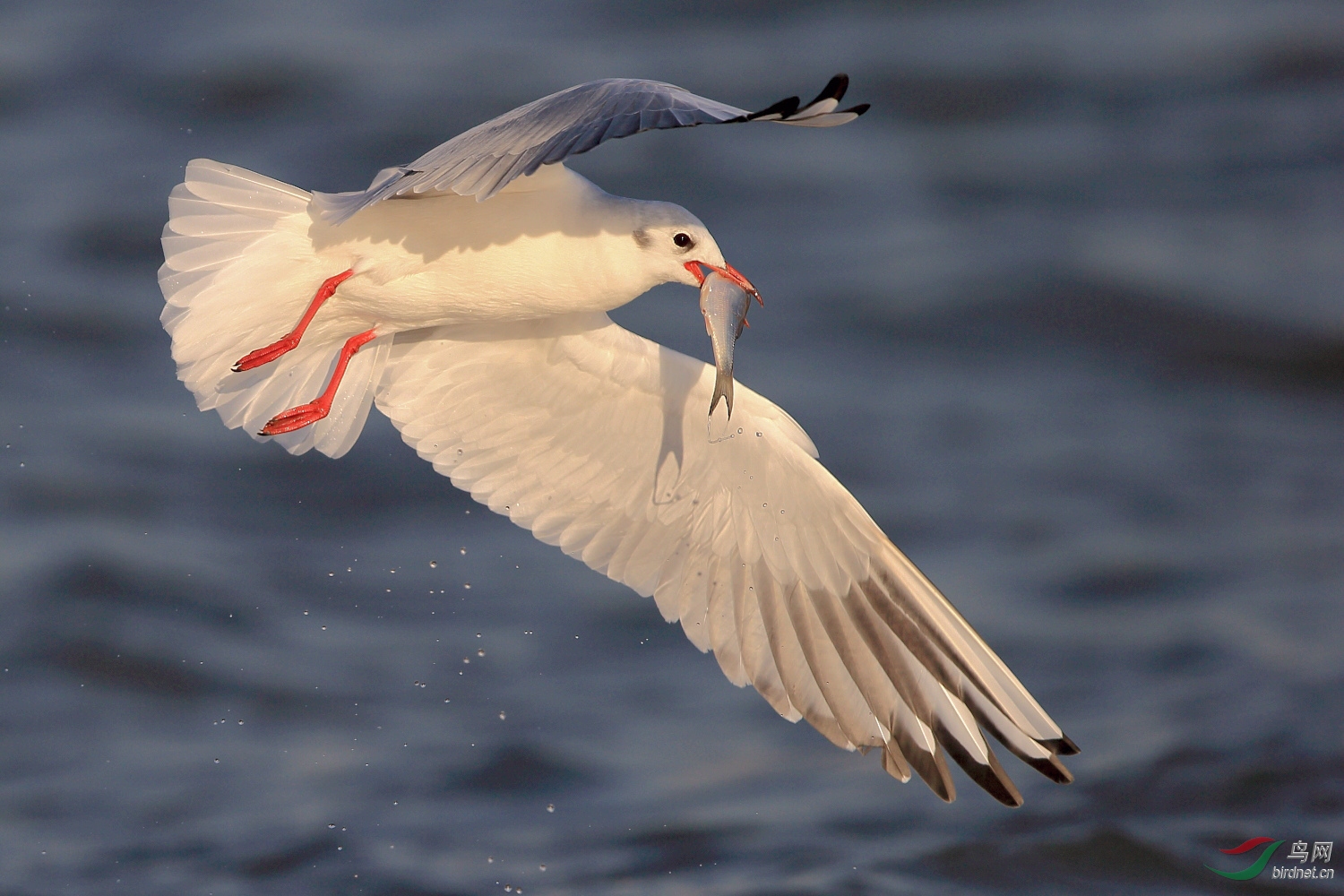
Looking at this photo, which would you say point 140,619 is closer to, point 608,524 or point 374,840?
point 374,840

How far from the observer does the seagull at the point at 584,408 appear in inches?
186

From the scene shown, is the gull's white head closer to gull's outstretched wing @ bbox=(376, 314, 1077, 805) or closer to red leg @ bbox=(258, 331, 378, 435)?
gull's outstretched wing @ bbox=(376, 314, 1077, 805)

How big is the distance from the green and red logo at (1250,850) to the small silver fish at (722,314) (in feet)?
12.0

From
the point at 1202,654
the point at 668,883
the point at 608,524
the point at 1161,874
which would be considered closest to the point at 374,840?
the point at 668,883

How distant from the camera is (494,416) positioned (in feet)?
18.0

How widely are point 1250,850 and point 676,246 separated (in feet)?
13.2

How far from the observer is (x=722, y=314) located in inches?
176

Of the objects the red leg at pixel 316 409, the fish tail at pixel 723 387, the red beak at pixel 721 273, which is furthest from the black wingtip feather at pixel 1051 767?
the red leg at pixel 316 409

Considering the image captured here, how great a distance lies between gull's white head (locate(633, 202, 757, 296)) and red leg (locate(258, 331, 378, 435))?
96cm

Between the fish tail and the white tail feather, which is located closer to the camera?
the fish tail

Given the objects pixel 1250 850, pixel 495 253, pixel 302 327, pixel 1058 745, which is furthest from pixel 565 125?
pixel 1250 850

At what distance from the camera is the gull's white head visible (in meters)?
4.60

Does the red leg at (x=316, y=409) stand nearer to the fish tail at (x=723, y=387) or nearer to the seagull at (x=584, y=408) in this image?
the seagull at (x=584, y=408)

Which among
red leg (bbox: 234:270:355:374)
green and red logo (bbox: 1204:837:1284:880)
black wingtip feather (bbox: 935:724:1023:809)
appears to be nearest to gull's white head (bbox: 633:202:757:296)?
red leg (bbox: 234:270:355:374)
